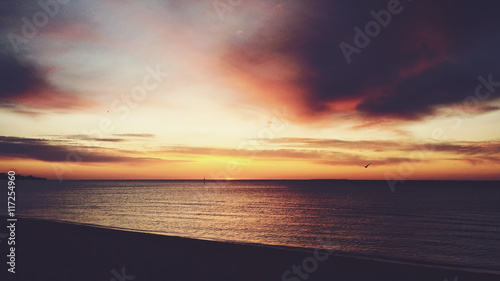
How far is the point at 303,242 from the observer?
31.0 metres

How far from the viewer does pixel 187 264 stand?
14.5m

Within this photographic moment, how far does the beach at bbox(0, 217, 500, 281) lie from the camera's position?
12.6 meters

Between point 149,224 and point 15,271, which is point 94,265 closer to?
point 15,271

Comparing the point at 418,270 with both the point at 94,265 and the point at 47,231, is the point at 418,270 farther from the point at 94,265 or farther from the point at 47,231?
the point at 47,231

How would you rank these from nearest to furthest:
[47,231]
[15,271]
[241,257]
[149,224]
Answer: [15,271], [241,257], [47,231], [149,224]

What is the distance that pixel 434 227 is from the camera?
39.3m

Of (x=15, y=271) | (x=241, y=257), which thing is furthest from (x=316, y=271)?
(x=15, y=271)

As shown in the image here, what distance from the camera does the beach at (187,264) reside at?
12625 mm

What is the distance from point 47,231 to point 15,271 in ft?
39.5

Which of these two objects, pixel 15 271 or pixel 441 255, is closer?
pixel 15 271

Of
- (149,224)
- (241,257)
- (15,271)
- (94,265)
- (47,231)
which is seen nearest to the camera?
(15,271)

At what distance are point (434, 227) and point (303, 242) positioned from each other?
61.9ft

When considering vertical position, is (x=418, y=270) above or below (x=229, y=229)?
above

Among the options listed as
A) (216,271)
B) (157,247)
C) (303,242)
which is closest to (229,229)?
(303,242)
